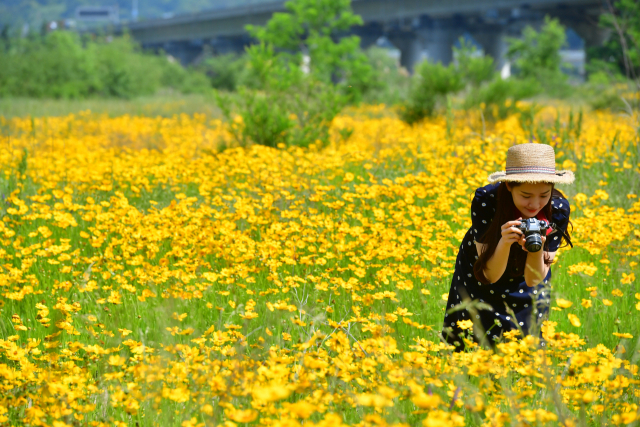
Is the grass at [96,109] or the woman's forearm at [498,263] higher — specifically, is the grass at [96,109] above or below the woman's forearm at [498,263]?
above

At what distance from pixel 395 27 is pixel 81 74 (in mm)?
28746

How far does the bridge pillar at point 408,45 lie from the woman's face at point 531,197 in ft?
153

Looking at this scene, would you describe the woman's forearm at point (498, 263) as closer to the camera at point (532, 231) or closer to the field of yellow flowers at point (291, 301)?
the camera at point (532, 231)

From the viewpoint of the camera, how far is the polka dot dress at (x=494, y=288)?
2.76 meters

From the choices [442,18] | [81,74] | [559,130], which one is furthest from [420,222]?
[442,18]

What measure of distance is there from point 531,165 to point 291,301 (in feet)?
4.68

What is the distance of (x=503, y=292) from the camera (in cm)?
282

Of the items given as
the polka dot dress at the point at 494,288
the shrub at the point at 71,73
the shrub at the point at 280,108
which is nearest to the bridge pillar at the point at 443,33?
the shrub at the point at 71,73

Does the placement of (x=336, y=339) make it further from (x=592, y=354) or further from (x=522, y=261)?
(x=522, y=261)

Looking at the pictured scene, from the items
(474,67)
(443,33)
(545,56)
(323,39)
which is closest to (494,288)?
(474,67)

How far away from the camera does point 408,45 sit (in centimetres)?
4800

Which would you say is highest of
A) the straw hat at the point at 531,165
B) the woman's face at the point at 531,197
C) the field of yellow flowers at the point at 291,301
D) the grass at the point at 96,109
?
the straw hat at the point at 531,165

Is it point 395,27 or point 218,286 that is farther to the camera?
point 395,27

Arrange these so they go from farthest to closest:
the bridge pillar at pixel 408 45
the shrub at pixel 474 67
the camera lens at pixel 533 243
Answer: the bridge pillar at pixel 408 45, the shrub at pixel 474 67, the camera lens at pixel 533 243
